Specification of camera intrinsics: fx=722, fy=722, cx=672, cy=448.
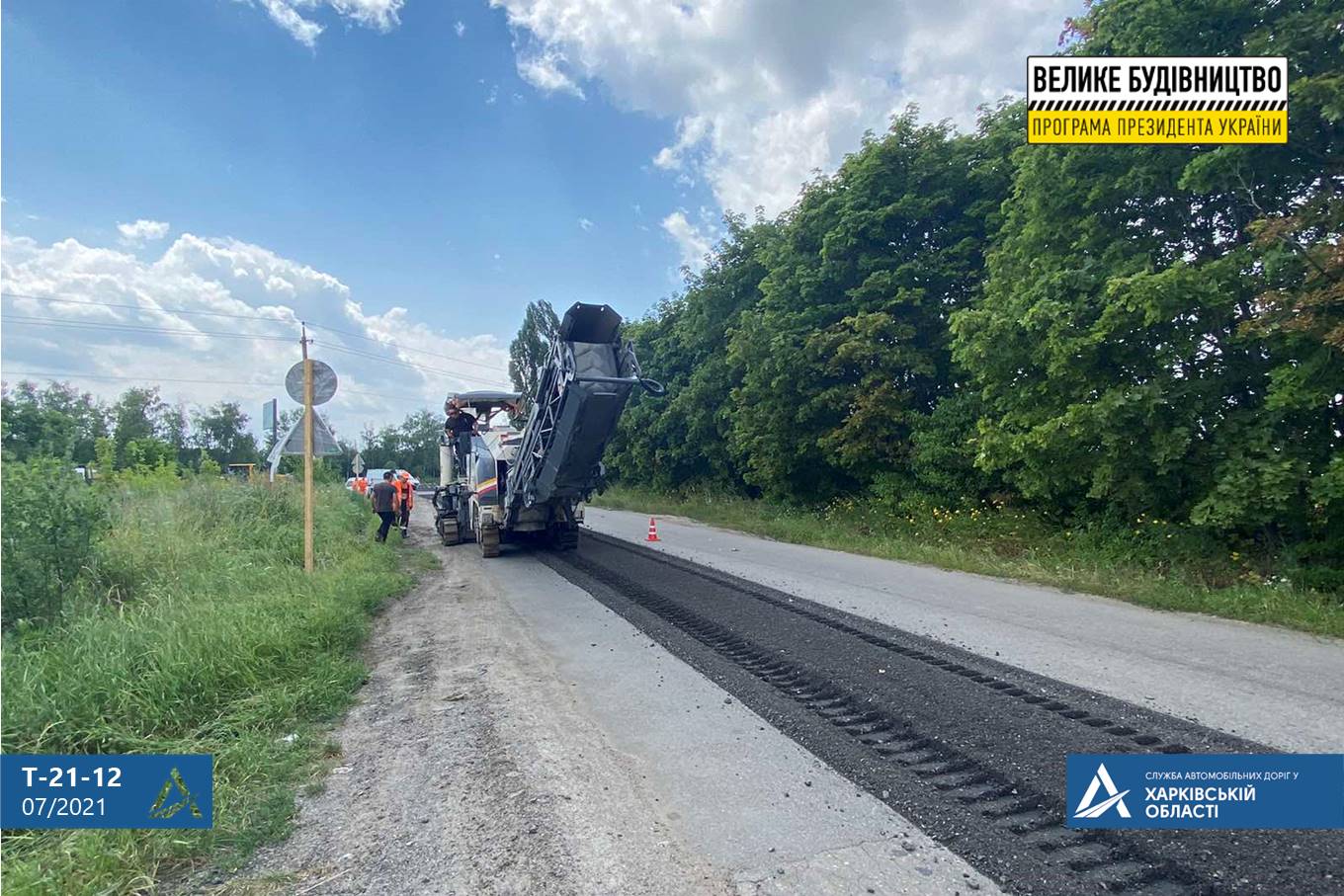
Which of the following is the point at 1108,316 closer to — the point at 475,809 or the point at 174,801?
the point at 475,809

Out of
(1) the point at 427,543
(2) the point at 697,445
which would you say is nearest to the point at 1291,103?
(1) the point at 427,543

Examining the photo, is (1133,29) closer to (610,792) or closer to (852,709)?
(852,709)

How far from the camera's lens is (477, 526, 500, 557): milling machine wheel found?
44.3 feet

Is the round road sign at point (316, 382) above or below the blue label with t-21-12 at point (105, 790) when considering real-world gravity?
above

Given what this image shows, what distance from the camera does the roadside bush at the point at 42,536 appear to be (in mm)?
6566

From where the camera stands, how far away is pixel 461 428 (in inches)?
635

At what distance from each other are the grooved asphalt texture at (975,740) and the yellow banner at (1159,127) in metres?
7.54

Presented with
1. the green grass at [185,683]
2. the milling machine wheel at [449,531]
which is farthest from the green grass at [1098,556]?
the green grass at [185,683]

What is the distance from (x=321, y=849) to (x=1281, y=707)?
5786 mm

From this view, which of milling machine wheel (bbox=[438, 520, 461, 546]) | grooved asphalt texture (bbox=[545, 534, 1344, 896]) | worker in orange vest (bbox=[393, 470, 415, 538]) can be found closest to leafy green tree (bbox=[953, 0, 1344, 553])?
grooved asphalt texture (bbox=[545, 534, 1344, 896])

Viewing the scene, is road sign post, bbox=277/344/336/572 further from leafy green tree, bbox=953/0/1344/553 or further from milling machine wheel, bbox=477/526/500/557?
leafy green tree, bbox=953/0/1344/553

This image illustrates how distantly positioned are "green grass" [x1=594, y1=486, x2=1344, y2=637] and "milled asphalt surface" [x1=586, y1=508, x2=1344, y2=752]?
42 centimetres

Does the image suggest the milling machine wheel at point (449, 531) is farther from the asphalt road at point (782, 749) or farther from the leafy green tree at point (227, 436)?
the leafy green tree at point (227, 436)

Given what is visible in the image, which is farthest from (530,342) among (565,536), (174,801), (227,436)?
(174,801)
